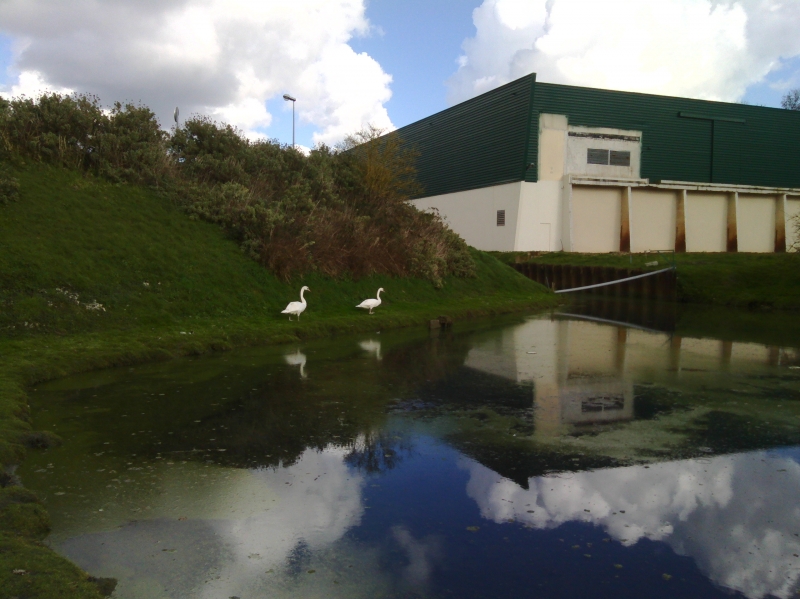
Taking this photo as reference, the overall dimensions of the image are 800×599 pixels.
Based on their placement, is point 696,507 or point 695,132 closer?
point 696,507

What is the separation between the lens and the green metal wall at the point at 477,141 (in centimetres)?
3934

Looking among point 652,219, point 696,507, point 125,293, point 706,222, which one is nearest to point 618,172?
point 652,219

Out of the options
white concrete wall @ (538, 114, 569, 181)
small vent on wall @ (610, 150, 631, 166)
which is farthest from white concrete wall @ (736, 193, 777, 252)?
white concrete wall @ (538, 114, 569, 181)

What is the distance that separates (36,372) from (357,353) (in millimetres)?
5960

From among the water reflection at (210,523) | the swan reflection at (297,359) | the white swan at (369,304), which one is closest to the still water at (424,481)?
the water reflection at (210,523)

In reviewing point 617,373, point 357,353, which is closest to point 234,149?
point 357,353

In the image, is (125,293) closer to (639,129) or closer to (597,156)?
(597,156)

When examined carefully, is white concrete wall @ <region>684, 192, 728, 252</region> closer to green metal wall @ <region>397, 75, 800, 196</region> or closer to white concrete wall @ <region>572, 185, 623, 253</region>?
green metal wall @ <region>397, 75, 800, 196</region>

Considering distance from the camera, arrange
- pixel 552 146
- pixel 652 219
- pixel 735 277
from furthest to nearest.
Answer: pixel 652 219, pixel 552 146, pixel 735 277

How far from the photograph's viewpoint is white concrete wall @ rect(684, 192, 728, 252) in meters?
41.8

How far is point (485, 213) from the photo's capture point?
141 feet

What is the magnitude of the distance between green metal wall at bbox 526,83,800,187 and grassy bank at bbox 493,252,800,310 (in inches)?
381

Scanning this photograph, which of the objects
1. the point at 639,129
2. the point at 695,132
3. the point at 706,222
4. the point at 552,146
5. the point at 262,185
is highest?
the point at 695,132

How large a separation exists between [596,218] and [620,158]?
437 centimetres
